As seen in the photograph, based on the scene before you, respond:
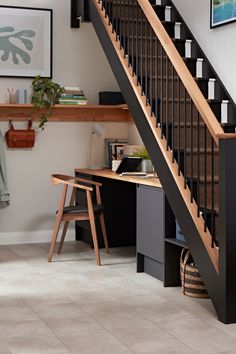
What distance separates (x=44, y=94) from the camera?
21.9 ft

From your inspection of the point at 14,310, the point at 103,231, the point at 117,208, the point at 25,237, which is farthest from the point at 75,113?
the point at 14,310

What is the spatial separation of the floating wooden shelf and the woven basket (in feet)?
8.46

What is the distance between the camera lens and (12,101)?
669cm

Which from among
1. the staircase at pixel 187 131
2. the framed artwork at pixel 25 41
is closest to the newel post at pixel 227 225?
the staircase at pixel 187 131

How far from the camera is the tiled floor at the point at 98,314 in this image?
3.53 metres

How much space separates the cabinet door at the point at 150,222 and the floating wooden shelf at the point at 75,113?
1828mm

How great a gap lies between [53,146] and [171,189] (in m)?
2.62

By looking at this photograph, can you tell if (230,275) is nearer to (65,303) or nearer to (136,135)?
(65,303)

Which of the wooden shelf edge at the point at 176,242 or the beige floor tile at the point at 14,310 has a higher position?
the wooden shelf edge at the point at 176,242

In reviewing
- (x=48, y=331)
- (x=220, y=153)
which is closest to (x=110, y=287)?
(x=48, y=331)

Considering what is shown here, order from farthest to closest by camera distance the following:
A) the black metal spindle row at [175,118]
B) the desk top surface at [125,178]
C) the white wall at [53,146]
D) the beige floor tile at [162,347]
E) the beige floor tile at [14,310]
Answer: the white wall at [53,146]
the desk top surface at [125,178]
the black metal spindle row at [175,118]
the beige floor tile at [14,310]
the beige floor tile at [162,347]

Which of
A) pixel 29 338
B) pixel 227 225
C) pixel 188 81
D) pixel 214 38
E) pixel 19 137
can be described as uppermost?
pixel 214 38

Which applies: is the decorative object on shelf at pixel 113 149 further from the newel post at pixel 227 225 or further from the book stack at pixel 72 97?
the newel post at pixel 227 225

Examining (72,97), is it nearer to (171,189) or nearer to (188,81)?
(171,189)
